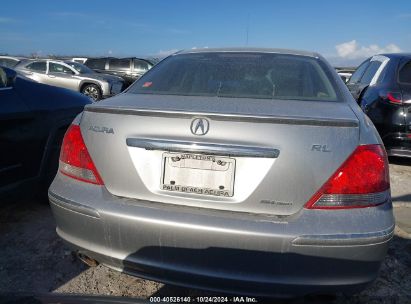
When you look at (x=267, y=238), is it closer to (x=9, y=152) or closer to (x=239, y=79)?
(x=239, y=79)

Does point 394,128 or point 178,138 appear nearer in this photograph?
point 178,138

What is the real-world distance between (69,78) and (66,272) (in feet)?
43.9

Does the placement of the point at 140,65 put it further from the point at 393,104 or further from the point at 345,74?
the point at 393,104

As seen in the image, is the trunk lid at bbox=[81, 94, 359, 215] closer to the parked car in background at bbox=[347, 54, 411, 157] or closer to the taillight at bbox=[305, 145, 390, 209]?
the taillight at bbox=[305, 145, 390, 209]

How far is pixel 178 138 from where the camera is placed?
1839 millimetres

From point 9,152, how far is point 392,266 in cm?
289

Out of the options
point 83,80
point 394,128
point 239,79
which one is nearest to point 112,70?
point 83,80

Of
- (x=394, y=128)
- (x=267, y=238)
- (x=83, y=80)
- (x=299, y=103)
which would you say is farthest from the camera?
(x=83, y=80)

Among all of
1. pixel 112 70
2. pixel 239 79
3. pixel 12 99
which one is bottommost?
pixel 112 70

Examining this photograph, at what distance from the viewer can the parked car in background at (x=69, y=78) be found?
47.9ft

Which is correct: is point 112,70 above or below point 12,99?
below

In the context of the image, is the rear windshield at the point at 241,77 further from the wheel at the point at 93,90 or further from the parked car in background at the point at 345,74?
the wheel at the point at 93,90

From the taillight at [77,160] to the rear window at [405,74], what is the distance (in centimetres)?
435

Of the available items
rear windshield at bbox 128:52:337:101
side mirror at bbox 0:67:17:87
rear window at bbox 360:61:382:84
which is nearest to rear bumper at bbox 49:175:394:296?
rear windshield at bbox 128:52:337:101
